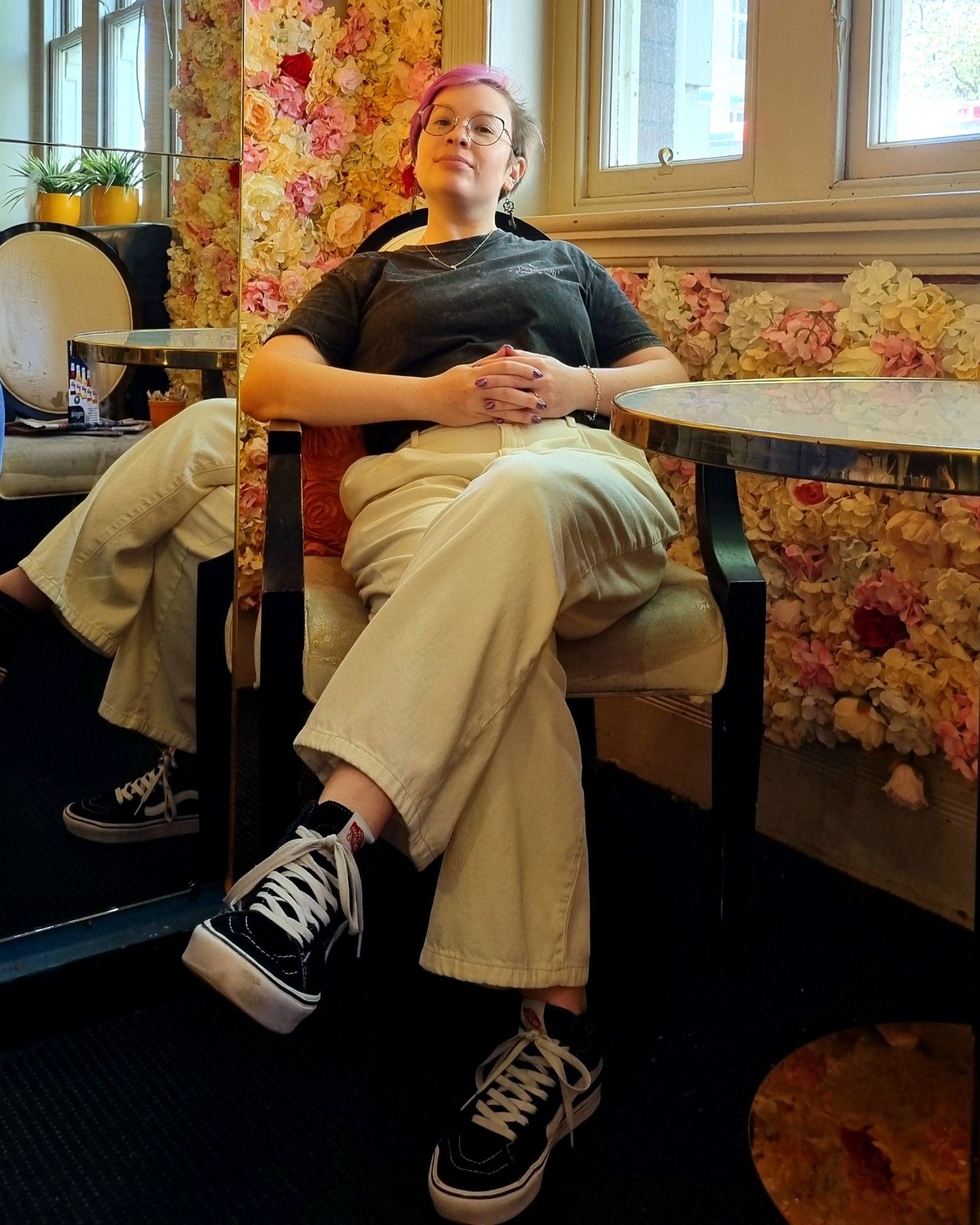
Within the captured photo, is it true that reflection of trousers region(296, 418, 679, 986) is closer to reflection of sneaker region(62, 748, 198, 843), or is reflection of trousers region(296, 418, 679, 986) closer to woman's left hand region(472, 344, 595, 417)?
woman's left hand region(472, 344, 595, 417)

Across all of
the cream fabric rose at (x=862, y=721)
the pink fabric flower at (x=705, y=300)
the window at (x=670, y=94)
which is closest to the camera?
the cream fabric rose at (x=862, y=721)

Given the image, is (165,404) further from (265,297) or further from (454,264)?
(265,297)

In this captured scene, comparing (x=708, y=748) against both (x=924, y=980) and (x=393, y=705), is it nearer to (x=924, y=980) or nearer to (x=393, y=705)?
(x=924, y=980)

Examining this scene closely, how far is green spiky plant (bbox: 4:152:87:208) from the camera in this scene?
1209 mm

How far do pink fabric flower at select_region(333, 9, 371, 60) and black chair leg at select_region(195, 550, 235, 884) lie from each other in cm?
145

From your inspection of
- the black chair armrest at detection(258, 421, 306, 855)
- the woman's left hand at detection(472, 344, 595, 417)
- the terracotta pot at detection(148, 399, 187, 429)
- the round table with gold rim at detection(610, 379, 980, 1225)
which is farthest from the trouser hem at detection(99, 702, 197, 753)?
the round table with gold rim at detection(610, 379, 980, 1225)

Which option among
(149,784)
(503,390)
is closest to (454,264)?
(503,390)

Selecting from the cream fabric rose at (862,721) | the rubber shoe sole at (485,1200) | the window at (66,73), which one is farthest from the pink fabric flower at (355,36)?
the rubber shoe sole at (485,1200)

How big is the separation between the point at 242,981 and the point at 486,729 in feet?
1.04

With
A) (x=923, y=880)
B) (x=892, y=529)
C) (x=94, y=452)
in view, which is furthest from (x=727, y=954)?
(x=94, y=452)

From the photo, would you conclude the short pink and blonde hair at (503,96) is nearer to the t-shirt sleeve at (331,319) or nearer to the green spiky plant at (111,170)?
the t-shirt sleeve at (331,319)

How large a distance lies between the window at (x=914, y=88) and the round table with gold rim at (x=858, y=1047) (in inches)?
18.7

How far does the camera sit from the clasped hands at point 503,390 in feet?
4.81

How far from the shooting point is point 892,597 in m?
1.60
